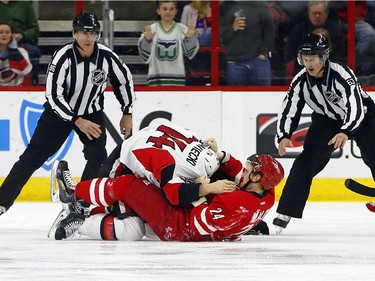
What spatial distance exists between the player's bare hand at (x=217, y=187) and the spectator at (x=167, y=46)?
4.11m

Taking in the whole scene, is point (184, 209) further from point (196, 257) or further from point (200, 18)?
point (200, 18)

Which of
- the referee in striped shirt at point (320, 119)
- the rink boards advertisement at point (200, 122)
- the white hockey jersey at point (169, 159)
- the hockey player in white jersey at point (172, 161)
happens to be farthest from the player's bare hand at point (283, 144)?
the rink boards advertisement at point (200, 122)

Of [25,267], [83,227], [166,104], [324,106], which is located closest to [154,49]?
[166,104]

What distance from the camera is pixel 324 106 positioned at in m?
7.37

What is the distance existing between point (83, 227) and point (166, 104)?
3.67m

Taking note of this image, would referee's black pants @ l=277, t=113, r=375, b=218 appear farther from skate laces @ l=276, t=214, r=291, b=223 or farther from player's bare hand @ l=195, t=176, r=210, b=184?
player's bare hand @ l=195, t=176, r=210, b=184

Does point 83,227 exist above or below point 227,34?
below

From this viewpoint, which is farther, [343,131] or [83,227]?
[343,131]

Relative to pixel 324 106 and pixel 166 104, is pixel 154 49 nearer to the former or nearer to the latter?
pixel 166 104

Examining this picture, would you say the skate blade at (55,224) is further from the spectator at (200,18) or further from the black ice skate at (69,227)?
the spectator at (200,18)

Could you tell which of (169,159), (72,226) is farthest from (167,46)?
(169,159)

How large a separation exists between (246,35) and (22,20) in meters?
1.79

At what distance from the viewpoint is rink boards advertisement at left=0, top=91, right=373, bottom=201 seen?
10.0 m

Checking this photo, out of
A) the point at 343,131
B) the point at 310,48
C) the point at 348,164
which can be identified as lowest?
the point at 348,164
